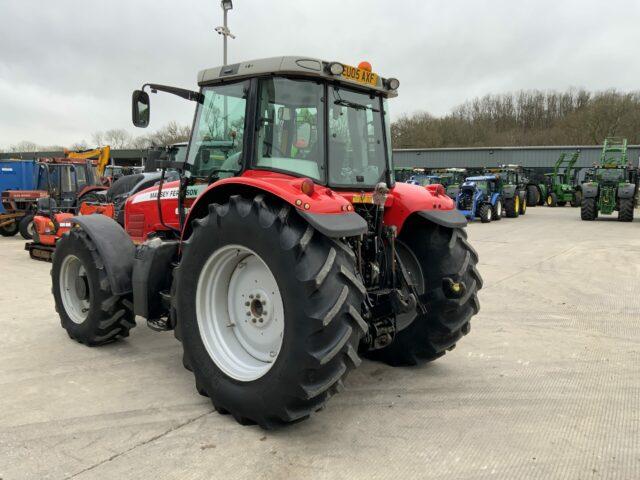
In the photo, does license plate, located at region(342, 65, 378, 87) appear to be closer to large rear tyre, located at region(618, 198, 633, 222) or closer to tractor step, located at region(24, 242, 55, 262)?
tractor step, located at region(24, 242, 55, 262)

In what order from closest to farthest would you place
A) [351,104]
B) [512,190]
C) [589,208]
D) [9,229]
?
[351,104] < [9,229] < [589,208] < [512,190]

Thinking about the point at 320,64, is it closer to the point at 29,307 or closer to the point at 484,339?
the point at 484,339

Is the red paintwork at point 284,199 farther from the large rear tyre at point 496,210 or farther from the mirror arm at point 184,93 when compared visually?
the large rear tyre at point 496,210

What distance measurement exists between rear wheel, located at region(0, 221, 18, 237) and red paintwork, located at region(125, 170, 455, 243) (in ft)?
40.1

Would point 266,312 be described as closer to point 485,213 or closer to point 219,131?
point 219,131

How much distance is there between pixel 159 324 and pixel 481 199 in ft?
59.7

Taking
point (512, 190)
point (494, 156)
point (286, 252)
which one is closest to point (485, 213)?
point (512, 190)

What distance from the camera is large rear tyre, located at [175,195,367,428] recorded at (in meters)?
2.89

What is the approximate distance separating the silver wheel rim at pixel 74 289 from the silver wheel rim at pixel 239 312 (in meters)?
1.94

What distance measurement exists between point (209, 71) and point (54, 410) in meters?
2.75

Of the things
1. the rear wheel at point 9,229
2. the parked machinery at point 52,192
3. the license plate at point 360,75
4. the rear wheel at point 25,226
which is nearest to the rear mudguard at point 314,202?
the license plate at point 360,75

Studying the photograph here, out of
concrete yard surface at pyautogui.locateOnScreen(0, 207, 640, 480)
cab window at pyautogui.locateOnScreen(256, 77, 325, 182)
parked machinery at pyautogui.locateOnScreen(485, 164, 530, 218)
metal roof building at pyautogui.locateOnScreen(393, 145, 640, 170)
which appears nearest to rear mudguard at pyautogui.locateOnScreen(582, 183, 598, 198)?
parked machinery at pyautogui.locateOnScreen(485, 164, 530, 218)

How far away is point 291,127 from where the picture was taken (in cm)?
358

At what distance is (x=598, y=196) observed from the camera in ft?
68.5
